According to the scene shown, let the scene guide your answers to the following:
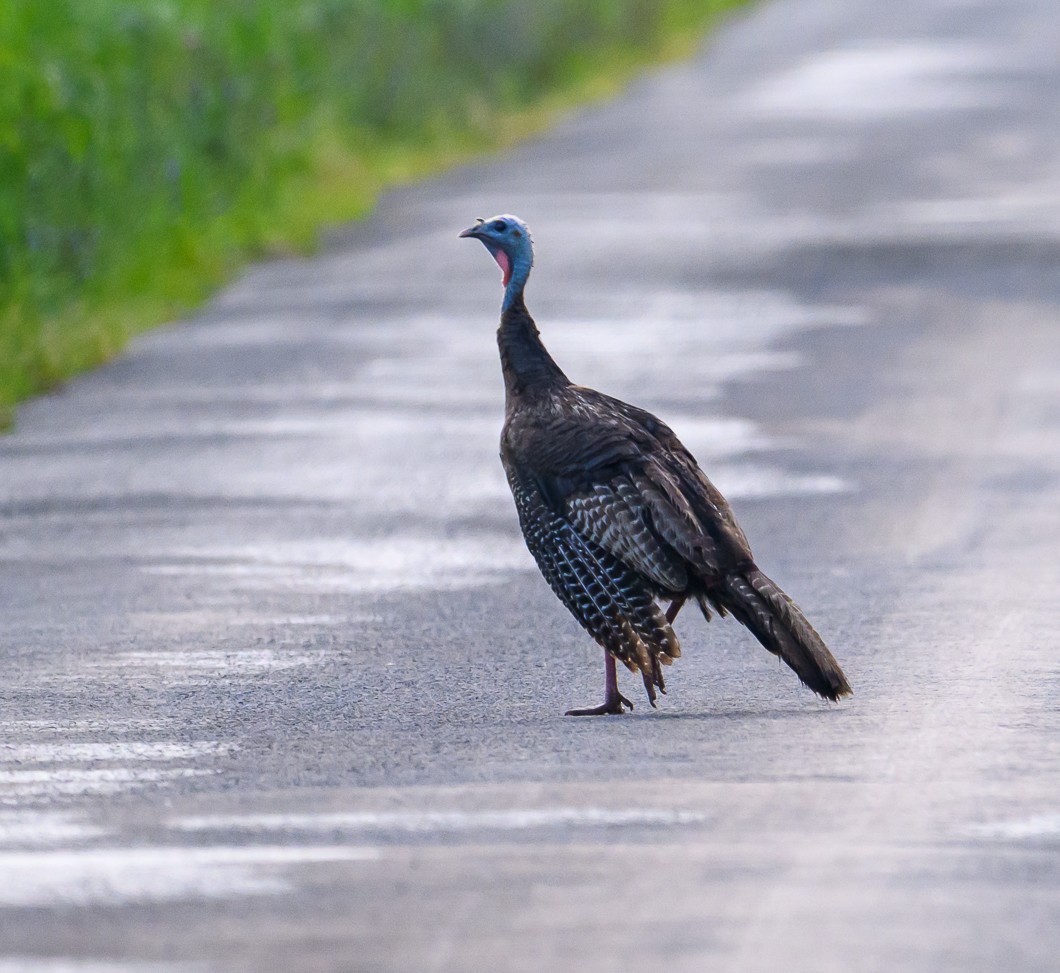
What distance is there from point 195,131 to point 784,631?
13.8 meters

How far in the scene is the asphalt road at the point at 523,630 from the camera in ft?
21.1

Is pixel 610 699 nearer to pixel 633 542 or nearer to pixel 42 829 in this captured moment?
pixel 633 542

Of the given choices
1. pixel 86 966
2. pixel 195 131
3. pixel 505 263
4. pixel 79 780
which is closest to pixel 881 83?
pixel 195 131

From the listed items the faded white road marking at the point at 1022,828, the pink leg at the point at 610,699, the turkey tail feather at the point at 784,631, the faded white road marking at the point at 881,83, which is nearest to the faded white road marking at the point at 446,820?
the faded white road marking at the point at 1022,828

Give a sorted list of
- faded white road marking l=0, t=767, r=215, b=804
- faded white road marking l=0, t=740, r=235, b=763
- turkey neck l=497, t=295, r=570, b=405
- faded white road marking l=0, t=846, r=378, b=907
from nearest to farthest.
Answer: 1. faded white road marking l=0, t=846, r=378, b=907
2. faded white road marking l=0, t=767, r=215, b=804
3. faded white road marking l=0, t=740, r=235, b=763
4. turkey neck l=497, t=295, r=570, b=405

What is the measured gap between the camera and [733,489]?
498 inches

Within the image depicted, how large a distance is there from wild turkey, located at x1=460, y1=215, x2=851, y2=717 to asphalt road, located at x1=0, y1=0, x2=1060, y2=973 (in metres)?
0.26

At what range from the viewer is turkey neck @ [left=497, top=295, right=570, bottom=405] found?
9.13 metres

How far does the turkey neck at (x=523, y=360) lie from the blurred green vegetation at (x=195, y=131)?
19.7 feet

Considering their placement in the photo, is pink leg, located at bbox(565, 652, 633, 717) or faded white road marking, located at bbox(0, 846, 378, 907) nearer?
faded white road marking, located at bbox(0, 846, 378, 907)

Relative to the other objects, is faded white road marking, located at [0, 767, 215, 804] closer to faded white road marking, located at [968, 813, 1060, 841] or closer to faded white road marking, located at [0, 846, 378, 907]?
faded white road marking, located at [0, 846, 378, 907]

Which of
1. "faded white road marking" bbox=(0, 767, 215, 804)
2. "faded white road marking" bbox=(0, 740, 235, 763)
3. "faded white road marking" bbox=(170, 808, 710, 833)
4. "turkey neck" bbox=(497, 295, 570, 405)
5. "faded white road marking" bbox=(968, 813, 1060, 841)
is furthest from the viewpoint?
"turkey neck" bbox=(497, 295, 570, 405)

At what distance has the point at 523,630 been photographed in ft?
33.3

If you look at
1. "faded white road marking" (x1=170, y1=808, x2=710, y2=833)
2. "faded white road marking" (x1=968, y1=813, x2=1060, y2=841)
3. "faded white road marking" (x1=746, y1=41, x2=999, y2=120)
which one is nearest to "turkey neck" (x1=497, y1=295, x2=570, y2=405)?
"faded white road marking" (x1=170, y1=808, x2=710, y2=833)
